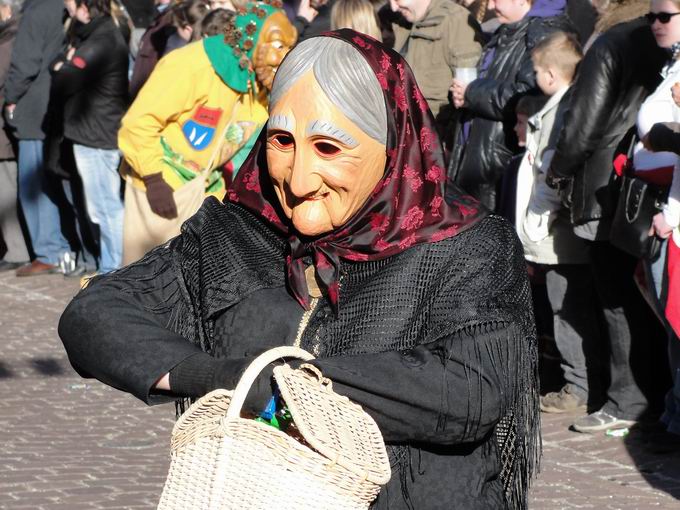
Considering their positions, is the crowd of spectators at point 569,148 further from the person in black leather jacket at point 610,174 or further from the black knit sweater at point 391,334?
the black knit sweater at point 391,334

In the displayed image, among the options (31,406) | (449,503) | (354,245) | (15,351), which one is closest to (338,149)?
(354,245)

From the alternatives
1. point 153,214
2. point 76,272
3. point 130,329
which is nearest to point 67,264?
point 76,272

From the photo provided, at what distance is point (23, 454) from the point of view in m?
6.36

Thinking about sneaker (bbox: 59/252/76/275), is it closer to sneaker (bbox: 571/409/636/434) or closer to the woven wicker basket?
sneaker (bbox: 571/409/636/434)

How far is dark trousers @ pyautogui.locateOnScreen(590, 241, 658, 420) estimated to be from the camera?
6.55m

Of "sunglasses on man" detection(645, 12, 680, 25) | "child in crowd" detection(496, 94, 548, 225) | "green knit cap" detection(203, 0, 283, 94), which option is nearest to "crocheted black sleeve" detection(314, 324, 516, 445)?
"sunglasses on man" detection(645, 12, 680, 25)

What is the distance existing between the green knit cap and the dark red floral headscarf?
4.33 meters

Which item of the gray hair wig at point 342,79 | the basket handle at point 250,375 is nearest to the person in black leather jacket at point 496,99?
the gray hair wig at point 342,79

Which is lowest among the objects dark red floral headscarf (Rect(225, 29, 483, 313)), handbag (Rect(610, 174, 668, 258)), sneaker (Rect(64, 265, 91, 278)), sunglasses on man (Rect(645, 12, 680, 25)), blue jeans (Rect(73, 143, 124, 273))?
sneaker (Rect(64, 265, 91, 278))

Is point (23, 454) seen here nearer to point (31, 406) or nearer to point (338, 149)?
point (31, 406)

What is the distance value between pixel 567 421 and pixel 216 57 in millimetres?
2604

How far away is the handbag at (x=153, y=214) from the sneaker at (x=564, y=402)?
2123 millimetres

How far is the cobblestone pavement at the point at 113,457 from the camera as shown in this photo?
563 cm

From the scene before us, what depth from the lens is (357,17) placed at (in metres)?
7.70
